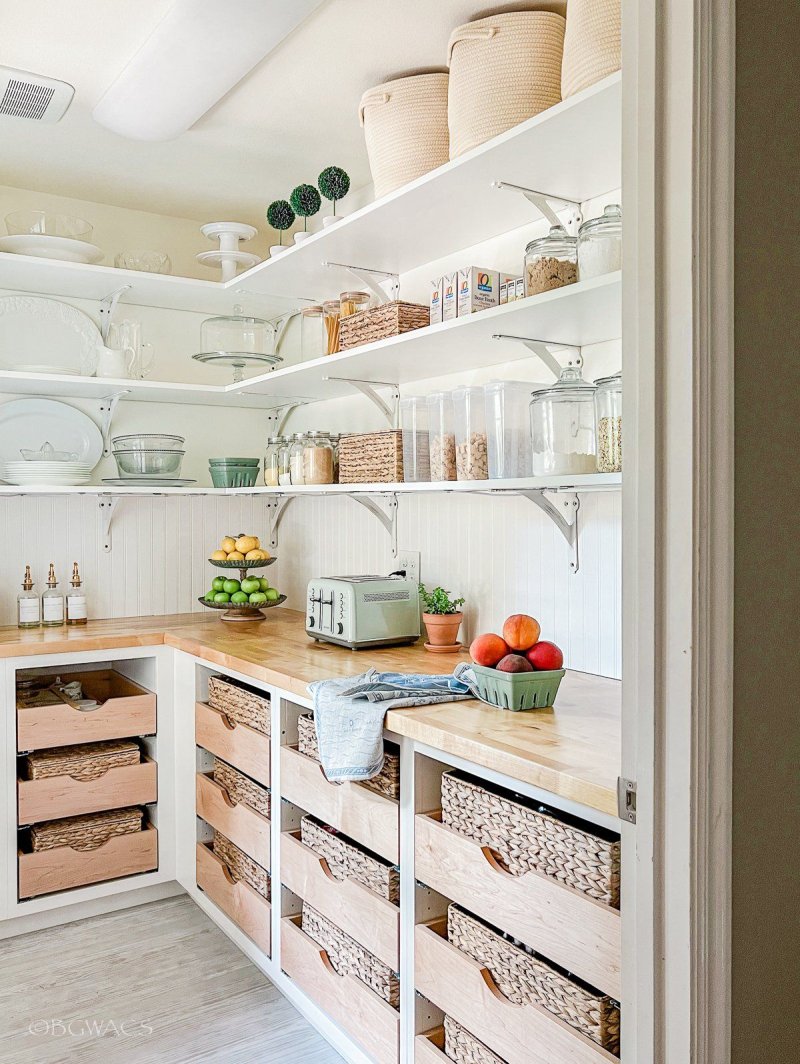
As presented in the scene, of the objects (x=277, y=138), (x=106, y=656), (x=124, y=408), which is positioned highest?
(x=277, y=138)

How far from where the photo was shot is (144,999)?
7.57 ft

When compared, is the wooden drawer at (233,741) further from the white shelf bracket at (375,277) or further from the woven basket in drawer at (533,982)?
the white shelf bracket at (375,277)

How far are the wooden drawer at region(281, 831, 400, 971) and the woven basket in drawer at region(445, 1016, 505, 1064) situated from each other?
16 cm

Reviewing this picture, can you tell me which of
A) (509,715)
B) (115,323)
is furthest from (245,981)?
(115,323)

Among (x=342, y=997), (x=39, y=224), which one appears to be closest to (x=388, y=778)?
(x=342, y=997)

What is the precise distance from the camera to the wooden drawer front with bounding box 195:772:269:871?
2.35m

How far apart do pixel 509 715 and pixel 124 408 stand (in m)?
2.20

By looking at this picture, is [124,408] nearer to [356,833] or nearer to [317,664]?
[317,664]

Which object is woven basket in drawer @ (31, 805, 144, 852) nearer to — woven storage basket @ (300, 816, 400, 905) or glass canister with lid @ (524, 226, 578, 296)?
woven storage basket @ (300, 816, 400, 905)

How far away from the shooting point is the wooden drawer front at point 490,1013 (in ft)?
4.51

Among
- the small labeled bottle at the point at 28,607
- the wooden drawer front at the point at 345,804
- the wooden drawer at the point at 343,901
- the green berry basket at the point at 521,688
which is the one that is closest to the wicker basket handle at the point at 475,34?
the green berry basket at the point at 521,688

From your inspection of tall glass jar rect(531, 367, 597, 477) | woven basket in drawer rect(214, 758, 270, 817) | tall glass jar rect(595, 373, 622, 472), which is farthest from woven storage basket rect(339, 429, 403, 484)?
woven basket in drawer rect(214, 758, 270, 817)

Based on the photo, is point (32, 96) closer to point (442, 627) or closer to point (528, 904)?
point (442, 627)

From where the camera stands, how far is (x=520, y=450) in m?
2.06
